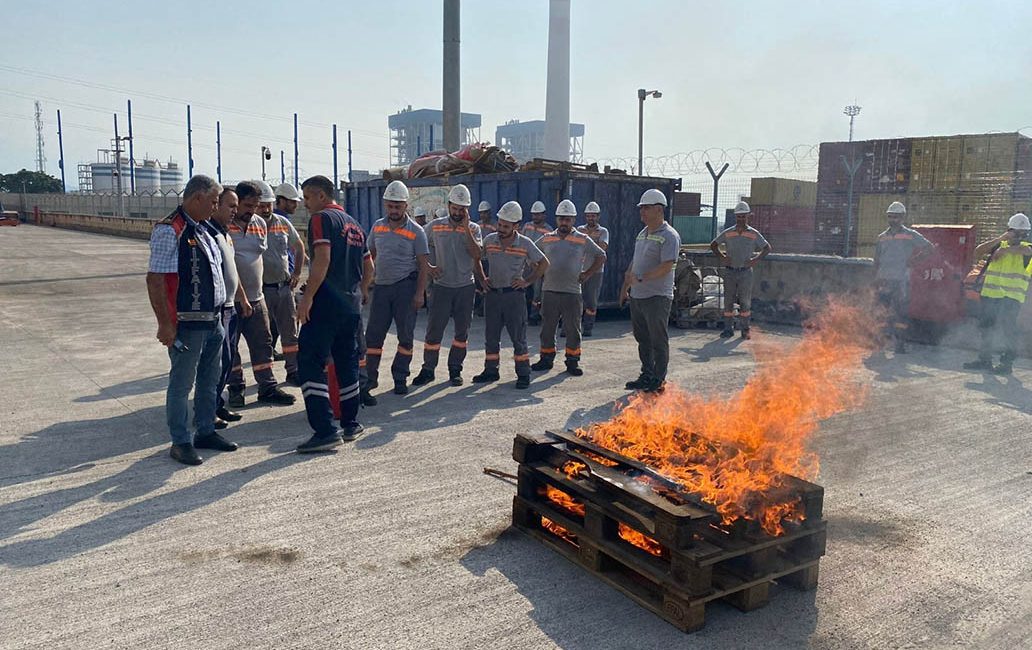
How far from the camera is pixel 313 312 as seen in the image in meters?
5.39

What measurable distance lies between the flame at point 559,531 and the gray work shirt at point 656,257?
3.79m

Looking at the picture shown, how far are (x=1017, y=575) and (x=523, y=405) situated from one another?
4.20m

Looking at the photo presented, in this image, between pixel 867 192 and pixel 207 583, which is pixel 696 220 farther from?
pixel 207 583

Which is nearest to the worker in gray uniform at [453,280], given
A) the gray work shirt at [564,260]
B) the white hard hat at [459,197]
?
the white hard hat at [459,197]

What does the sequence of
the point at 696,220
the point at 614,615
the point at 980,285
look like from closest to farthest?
the point at 614,615, the point at 980,285, the point at 696,220

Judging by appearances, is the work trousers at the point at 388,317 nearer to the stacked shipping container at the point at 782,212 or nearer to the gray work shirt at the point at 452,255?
the gray work shirt at the point at 452,255

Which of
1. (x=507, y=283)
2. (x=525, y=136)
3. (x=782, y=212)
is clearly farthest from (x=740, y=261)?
(x=525, y=136)

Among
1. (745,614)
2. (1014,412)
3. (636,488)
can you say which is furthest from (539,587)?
(1014,412)

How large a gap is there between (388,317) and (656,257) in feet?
9.30

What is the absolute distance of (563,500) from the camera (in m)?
4.12

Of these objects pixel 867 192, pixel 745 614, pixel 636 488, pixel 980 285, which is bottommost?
pixel 745 614

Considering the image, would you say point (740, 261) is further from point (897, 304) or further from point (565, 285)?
point (565, 285)

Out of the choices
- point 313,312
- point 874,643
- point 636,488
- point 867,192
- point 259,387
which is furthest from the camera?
point 867,192

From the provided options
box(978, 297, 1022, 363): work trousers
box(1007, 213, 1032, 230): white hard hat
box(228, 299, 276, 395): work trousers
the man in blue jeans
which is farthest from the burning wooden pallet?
box(1007, 213, 1032, 230): white hard hat
